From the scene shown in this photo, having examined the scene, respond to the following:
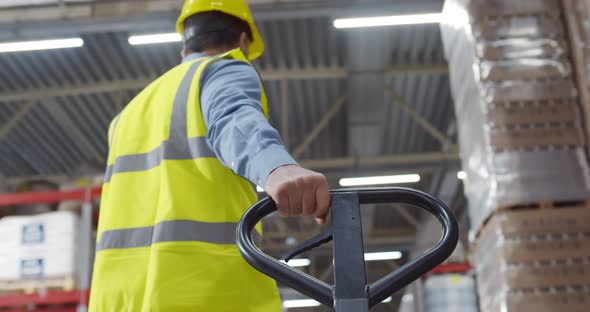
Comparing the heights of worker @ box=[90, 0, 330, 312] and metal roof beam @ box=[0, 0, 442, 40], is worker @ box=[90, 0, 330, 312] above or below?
below

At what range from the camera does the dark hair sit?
7.37 feet

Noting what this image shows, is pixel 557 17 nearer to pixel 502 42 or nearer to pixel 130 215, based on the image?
pixel 502 42

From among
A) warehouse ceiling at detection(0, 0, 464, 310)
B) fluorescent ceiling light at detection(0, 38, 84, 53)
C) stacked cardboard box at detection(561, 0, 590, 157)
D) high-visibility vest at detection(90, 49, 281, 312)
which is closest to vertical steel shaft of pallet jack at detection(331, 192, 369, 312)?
high-visibility vest at detection(90, 49, 281, 312)

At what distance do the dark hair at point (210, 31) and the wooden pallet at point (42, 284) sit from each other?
385 centimetres

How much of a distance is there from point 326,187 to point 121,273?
0.80 m

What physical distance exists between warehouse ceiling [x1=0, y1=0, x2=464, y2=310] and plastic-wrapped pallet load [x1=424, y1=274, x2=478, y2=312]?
2.32m

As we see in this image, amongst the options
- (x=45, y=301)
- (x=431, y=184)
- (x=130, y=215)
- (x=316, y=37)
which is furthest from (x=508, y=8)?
(x=431, y=184)

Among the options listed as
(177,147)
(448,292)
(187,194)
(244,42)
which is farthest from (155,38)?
(187,194)

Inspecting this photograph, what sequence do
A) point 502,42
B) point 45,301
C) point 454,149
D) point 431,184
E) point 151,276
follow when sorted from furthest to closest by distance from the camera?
1. point 431,184
2. point 454,149
3. point 45,301
4. point 502,42
5. point 151,276

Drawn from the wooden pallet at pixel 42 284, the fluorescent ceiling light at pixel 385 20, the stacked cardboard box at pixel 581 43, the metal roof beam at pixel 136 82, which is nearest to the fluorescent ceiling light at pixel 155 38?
the metal roof beam at pixel 136 82

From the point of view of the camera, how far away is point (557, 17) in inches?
172

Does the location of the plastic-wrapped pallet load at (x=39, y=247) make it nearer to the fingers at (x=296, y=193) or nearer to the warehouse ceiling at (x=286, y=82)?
the warehouse ceiling at (x=286, y=82)

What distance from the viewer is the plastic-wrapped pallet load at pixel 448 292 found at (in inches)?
381

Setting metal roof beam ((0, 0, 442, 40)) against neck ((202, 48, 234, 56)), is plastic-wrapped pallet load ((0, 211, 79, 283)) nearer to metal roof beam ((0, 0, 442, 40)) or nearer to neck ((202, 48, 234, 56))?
metal roof beam ((0, 0, 442, 40))
